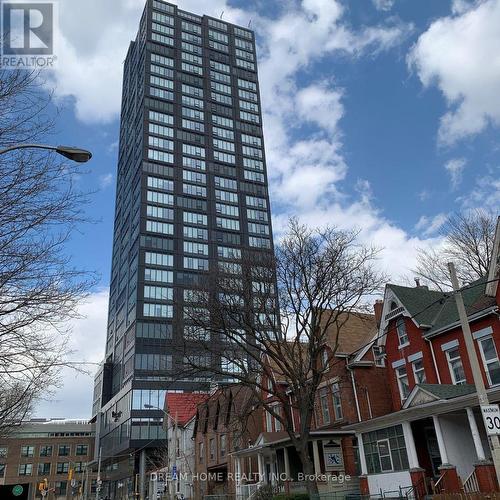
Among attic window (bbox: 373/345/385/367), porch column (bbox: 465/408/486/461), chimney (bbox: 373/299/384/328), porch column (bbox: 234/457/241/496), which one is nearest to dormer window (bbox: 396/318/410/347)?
attic window (bbox: 373/345/385/367)

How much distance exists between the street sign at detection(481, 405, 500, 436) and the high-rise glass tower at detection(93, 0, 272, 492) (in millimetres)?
74754

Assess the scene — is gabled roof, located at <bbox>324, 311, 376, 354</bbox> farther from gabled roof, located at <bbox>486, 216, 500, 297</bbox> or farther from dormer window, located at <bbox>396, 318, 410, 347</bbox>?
gabled roof, located at <bbox>486, 216, 500, 297</bbox>

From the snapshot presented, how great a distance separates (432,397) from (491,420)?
10324 millimetres

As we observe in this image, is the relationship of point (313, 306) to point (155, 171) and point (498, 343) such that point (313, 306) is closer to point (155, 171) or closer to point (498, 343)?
point (498, 343)

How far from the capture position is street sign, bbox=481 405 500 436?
12.5 m

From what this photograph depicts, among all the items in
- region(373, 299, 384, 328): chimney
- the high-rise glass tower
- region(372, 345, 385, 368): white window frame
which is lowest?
region(372, 345, 385, 368): white window frame

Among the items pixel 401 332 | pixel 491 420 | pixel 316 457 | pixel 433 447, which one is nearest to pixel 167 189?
pixel 316 457

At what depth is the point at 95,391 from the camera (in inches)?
4980

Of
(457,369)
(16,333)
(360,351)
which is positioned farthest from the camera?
(360,351)

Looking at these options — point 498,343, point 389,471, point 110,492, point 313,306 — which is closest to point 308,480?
point 389,471

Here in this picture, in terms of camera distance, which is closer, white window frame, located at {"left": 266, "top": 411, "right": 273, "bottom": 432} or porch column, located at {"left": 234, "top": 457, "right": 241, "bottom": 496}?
porch column, located at {"left": 234, "top": 457, "right": 241, "bottom": 496}

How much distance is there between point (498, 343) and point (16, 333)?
19465 mm

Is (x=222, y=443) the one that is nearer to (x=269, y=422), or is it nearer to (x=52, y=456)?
(x=269, y=422)

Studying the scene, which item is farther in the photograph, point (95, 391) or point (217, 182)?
point (95, 391)
